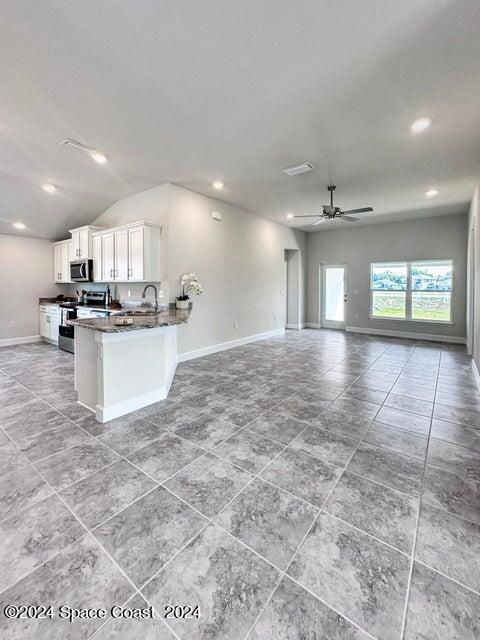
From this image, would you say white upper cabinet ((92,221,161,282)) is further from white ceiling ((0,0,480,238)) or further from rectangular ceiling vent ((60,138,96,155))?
rectangular ceiling vent ((60,138,96,155))

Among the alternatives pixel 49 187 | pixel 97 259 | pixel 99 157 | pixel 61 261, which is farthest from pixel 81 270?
pixel 99 157

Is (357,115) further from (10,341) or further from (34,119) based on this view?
(10,341)

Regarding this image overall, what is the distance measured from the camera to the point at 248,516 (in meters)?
1.73

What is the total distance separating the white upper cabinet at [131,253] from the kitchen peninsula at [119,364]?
5.77ft

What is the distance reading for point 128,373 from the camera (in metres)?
3.09

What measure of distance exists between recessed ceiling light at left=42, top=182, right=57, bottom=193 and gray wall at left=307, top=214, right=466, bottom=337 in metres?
6.83

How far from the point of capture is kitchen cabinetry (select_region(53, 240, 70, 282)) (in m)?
6.64

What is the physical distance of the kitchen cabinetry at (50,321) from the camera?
6453 millimetres

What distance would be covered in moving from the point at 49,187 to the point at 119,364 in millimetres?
4044

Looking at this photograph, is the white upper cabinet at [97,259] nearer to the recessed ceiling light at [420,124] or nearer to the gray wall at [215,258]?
the gray wall at [215,258]

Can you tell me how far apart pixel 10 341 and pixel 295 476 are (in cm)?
718

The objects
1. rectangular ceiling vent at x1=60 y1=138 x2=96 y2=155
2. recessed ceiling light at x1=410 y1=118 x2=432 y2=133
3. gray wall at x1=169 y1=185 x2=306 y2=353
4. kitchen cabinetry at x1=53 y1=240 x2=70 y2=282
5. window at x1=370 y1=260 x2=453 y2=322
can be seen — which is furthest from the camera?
window at x1=370 y1=260 x2=453 y2=322

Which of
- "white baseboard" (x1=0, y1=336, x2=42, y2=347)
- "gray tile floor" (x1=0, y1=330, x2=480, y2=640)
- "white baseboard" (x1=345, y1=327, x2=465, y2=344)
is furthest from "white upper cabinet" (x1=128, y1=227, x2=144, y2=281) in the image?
"white baseboard" (x1=345, y1=327, x2=465, y2=344)

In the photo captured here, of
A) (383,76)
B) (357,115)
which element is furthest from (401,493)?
(357,115)
